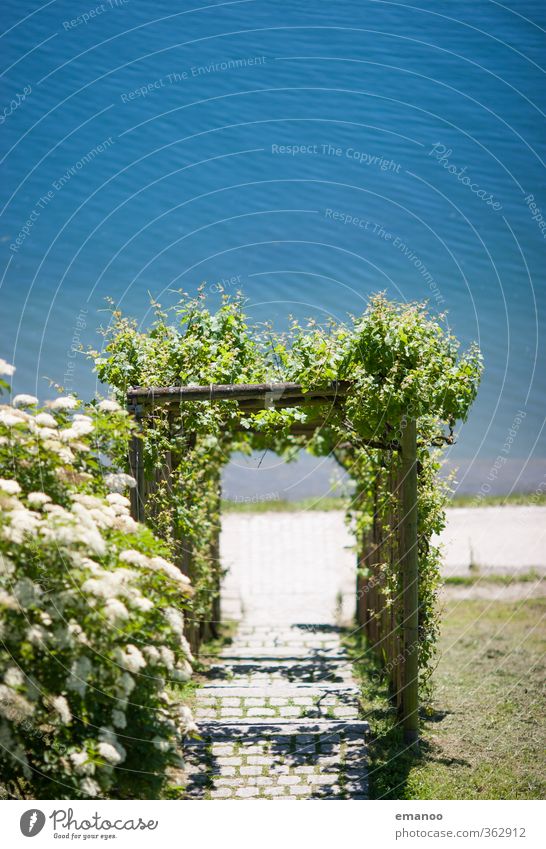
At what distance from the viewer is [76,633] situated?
141 inches

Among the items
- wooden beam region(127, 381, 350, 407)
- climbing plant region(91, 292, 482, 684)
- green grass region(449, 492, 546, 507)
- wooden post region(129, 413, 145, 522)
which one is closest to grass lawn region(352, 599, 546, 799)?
climbing plant region(91, 292, 482, 684)

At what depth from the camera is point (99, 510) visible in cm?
385

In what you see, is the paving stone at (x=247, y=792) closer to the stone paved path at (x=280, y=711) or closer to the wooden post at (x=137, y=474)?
the stone paved path at (x=280, y=711)

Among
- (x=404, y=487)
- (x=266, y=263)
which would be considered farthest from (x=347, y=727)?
(x=266, y=263)

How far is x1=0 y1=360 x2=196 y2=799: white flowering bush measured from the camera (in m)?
3.56

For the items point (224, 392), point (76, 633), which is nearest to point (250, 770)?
point (76, 633)

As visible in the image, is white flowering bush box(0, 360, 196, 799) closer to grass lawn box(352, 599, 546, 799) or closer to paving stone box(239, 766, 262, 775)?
paving stone box(239, 766, 262, 775)

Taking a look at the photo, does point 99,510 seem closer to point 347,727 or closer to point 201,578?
point 347,727

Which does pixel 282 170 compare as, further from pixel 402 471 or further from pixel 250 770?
pixel 250 770

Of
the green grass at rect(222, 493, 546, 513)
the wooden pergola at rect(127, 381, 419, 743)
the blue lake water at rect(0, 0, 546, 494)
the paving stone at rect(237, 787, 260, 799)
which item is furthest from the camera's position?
the green grass at rect(222, 493, 546, 513)

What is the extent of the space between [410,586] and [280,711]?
1197mm

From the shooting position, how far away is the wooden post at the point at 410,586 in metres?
5.14

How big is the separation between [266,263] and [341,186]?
33.4 inches

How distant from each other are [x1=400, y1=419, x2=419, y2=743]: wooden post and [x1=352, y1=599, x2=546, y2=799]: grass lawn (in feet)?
0.54
